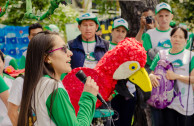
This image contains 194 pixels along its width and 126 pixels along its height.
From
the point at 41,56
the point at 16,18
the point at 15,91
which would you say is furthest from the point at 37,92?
the point at 16,18

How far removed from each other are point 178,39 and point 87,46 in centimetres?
111

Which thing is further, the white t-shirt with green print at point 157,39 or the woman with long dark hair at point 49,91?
the white t-shirt with green print at point 157,39

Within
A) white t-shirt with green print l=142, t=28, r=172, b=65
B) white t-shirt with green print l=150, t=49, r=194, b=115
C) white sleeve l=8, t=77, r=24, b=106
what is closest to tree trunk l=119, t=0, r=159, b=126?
white t-shirt with green print l=142, t=28, r=172, b=65

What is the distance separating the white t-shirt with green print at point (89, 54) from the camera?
137 inches

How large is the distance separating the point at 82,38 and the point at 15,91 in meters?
1.69

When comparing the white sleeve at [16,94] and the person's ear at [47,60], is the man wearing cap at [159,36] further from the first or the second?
the person's ear at [47,60]

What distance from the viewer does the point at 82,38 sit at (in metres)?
3.69

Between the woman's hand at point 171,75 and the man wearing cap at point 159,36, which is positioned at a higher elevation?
the man wearing cap at point 159,36

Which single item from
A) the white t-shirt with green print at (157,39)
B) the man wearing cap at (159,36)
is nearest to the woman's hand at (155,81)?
the man wearing cap at (159,36)

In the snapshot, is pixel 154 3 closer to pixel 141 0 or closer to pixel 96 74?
pixel 141 0

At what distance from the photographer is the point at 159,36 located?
391cm

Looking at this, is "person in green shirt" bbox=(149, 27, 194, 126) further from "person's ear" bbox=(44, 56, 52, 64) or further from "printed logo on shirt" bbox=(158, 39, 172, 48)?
"person's ear" bbox=(44, 56, 52, 64)

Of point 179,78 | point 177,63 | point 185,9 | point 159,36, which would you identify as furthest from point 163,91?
point 185,9

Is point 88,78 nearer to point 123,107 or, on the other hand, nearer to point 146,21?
point 123,107
